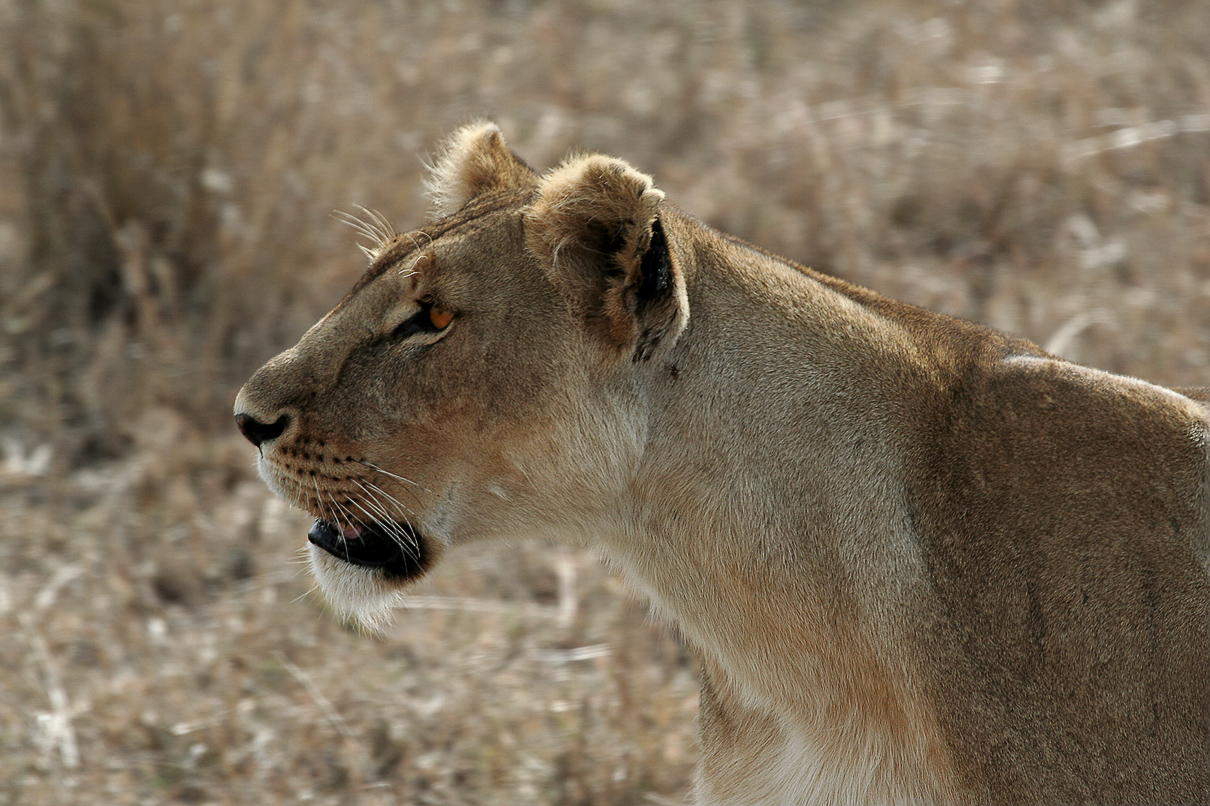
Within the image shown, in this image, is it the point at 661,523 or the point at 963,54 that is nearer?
the point at 661,523

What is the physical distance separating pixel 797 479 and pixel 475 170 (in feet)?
3.67

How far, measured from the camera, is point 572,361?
281 cm

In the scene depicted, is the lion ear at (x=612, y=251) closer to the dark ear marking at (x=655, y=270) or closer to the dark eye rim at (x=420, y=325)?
the dark ear marking at (x=655, y=270)

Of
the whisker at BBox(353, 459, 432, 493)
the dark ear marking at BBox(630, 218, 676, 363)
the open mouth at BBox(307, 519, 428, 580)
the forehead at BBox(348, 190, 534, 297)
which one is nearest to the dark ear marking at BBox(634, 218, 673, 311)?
the dark ear marking at BBox(630, 218, 676, 363)

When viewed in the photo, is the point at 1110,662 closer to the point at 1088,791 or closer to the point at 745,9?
the point at 1088,791

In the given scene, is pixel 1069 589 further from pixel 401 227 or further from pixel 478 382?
pixel 401 227

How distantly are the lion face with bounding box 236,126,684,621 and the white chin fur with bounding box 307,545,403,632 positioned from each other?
0.03 metres

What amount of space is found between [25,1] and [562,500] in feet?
13.2

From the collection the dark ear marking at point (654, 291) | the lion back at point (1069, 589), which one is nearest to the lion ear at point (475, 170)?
the dark ear marking at point (654, 291)

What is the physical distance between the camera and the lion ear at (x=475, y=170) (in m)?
3.28

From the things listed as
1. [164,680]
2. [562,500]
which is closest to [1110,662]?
[562,500]

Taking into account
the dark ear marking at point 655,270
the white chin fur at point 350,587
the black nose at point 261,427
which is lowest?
the white chin fur at point 350,587

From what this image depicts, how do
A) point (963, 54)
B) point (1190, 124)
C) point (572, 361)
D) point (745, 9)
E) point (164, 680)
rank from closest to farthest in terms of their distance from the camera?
point (572, 361) → point (164, 680) → point (1190, 124) → point (963, 54) → point (745, 9)

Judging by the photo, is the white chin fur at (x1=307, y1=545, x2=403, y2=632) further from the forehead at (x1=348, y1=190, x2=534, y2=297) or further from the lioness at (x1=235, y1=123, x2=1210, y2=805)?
the forehead at (x1=348, y1=190, x2=534, y2=297)
